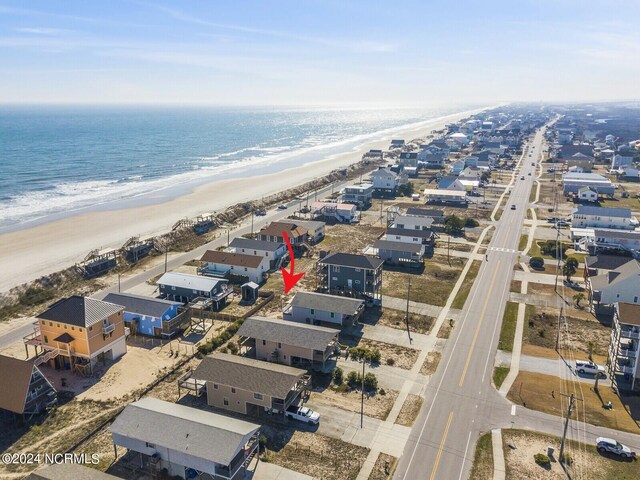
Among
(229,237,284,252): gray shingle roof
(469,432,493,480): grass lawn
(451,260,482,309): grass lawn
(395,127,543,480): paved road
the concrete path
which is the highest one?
(229,237,284,252): gray shingle roof

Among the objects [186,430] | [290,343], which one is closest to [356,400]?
[290,343]

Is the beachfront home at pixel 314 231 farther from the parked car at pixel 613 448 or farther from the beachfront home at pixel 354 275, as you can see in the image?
the parked car at pixel 613 448

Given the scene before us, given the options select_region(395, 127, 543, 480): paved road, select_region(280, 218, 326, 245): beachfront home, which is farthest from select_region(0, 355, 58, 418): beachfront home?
select_region(280, 218, 326, 245): beachfront home

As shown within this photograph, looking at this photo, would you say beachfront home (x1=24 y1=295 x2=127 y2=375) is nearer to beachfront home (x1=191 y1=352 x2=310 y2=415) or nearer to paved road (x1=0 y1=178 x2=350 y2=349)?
paved road (x1=0 y1=178 x2=350 y2=349)

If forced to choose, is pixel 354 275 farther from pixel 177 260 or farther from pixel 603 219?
pixel 603 219

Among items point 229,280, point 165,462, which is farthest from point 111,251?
point 165,462

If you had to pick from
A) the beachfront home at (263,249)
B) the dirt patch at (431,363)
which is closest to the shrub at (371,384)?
the dirt patch at (431,363)
